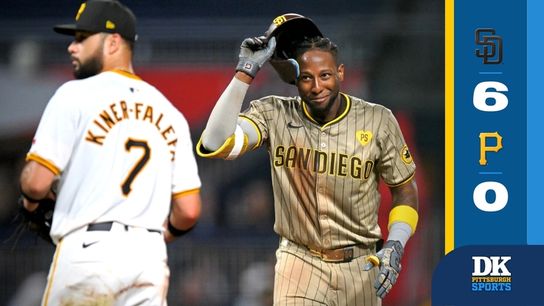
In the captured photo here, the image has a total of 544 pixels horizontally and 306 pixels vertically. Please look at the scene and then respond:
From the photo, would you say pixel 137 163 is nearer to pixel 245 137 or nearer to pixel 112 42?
pixel 112 42

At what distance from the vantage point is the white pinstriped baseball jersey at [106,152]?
382cm

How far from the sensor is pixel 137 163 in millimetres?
3904

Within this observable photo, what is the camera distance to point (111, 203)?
152 inches

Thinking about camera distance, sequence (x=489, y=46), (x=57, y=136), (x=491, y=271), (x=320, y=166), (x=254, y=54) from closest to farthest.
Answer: (x=57, y=136), (x=254, y=54), (x=320, y=166), (x=491, y=271), (x=489, y=46)

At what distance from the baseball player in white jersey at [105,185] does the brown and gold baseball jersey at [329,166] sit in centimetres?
86

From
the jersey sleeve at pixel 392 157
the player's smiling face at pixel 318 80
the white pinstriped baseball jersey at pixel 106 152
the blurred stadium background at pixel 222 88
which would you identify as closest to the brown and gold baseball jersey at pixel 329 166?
the jersey sleeve at pixel 392 157

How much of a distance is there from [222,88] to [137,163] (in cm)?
414

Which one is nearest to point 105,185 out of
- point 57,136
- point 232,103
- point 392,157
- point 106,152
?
point 106,152

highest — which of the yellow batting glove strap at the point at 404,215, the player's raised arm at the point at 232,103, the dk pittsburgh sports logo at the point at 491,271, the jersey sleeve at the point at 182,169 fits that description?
the player's raised arm at the point at 232,103

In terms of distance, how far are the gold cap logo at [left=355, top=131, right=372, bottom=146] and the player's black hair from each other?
0.32 m

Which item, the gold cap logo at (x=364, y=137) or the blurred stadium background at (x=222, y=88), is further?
the blurred stadium background at (x=222, y=88)

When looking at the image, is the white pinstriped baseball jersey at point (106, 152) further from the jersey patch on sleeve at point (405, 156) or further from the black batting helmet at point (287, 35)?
the jersey patch on sleeve at point (405, 156)

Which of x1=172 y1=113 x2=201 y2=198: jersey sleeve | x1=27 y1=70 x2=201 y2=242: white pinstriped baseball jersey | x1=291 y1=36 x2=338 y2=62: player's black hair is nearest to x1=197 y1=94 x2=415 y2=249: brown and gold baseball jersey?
x1=291 y1=36 x2=338 y2=62: player's black hair

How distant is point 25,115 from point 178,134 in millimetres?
4398
